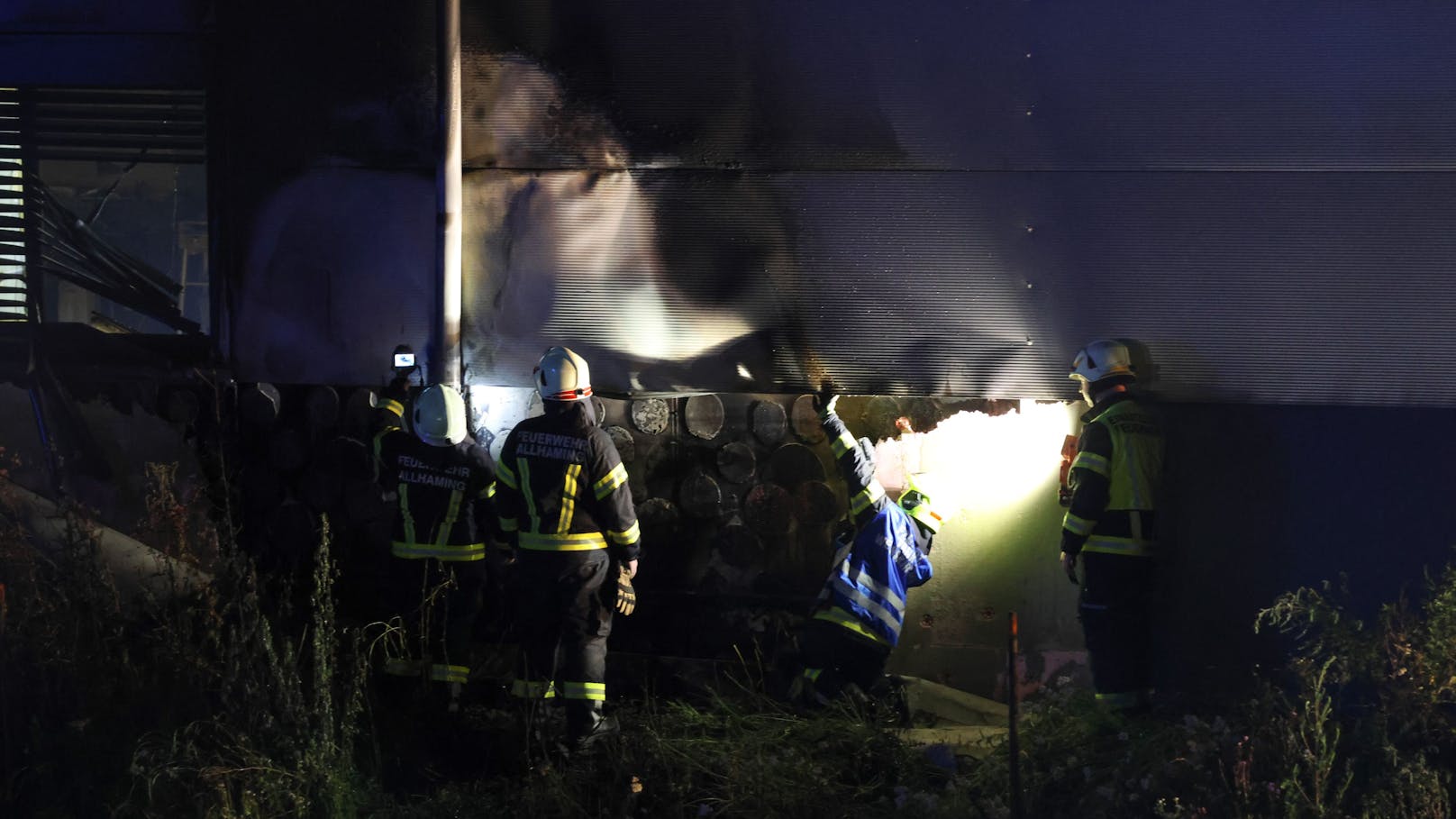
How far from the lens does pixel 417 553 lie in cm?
529

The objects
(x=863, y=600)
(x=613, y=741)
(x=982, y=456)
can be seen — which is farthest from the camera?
(x=982, y=456)

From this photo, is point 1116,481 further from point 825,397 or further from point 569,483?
point 569,483

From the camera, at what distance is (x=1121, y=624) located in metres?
5.06

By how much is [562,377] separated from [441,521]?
99 cm

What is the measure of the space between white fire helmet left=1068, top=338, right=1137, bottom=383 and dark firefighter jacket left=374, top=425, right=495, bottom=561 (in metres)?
2.95

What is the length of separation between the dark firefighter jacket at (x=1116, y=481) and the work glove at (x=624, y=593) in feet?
6.84

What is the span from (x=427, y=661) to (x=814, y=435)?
7.12 ft

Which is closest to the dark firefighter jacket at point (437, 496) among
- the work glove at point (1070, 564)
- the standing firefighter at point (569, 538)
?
the standing firefighter at point (569, 538)

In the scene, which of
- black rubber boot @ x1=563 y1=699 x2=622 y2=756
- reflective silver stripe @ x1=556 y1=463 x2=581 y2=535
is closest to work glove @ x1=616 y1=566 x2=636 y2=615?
reflective silver stripe @ x1=556 y1=463 x2=581 y2=535

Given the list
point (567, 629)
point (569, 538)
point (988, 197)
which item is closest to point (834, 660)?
point (567, 629)

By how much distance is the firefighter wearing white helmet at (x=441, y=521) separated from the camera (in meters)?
5.20

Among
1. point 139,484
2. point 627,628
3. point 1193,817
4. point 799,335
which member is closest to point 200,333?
point 139,484

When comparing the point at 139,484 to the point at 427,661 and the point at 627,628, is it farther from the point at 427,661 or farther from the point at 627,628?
the point at 627,628

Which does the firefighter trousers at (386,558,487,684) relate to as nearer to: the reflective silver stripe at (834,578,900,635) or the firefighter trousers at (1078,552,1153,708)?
the reflective silver stripe at (834,578,900,635)
